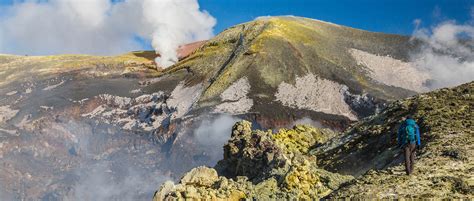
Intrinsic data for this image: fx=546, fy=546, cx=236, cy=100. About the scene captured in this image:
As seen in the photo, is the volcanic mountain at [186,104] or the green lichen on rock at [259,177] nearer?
the green lichen on rock at [259,177]

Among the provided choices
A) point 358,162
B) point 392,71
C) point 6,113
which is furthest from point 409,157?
point 6,113

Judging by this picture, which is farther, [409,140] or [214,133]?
[214,133]

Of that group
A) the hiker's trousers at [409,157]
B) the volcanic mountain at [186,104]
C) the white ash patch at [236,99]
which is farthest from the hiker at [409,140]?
the white ash patch at [236,99]

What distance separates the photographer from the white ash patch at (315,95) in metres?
114

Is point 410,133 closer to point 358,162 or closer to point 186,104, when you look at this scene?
point 358,162

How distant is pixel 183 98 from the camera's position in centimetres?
13138

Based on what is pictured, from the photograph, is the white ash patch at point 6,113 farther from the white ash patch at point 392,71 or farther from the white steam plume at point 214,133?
the white ash patch at point 392,71

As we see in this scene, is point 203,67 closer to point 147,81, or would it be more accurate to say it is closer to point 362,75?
point 147,81

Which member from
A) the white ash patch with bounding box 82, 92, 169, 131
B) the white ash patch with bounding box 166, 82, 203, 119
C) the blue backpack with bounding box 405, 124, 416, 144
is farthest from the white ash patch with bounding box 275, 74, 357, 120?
the blue backpack with bounding box 405, 124, 416, 144

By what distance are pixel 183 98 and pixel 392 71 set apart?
52.9 m

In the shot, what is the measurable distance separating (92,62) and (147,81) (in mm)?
50232

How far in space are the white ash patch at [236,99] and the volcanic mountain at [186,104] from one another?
0.80 feet

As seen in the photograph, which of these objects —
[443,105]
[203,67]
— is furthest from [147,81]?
[443,105]

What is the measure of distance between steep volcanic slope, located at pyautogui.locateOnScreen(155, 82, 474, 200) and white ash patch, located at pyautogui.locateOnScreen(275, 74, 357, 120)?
66.0m
